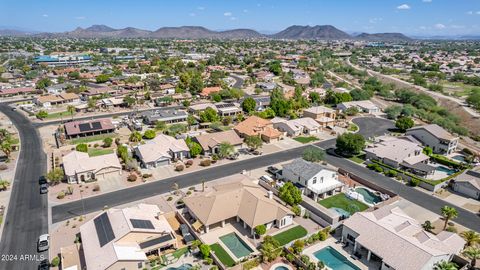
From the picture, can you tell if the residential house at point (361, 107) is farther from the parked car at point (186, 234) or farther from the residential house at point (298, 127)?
the parked car at point (186, 234)

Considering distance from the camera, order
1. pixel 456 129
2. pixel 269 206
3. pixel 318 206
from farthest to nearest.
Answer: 1. pixel 456 129
2. pixel 318 206
3. pixel 269 206

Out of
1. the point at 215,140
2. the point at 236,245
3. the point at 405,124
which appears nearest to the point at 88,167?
the point at 215,140

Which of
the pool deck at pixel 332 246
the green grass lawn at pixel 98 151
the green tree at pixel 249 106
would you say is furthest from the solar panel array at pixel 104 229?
the green tree at pixel 249 106

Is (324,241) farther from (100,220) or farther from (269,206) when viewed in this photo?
(100,220)

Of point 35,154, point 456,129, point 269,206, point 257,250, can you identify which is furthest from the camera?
point 456,129

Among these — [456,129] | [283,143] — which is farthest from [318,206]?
[456,129]
